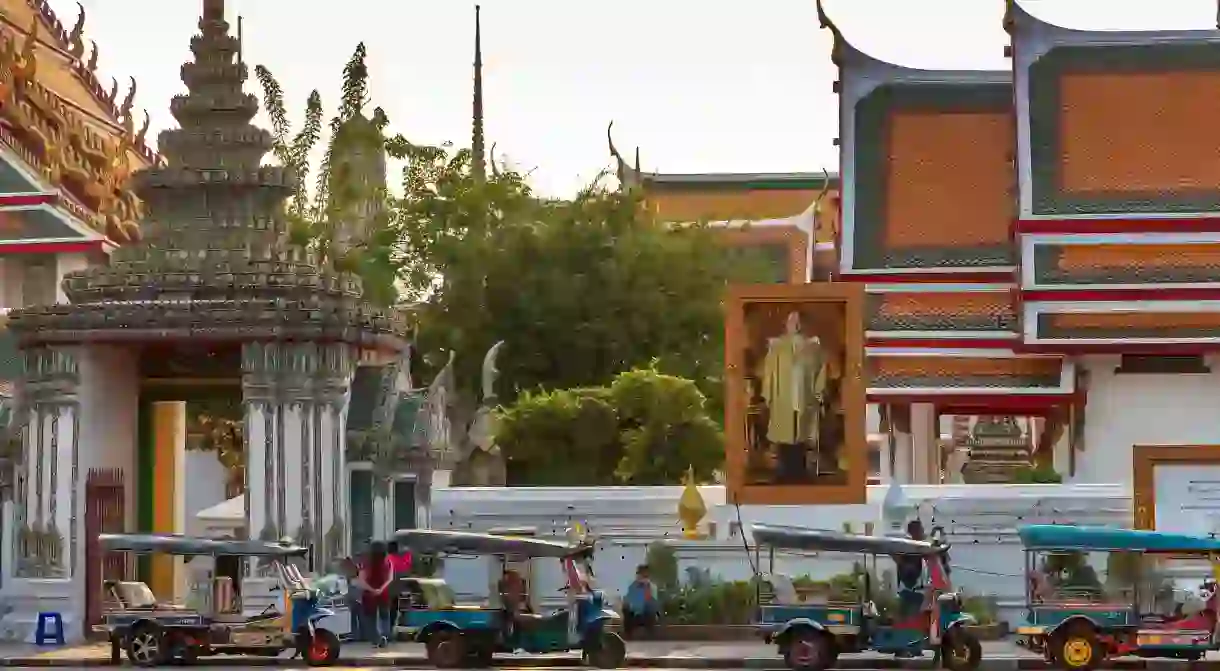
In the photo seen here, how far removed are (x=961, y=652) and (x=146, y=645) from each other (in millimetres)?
8217

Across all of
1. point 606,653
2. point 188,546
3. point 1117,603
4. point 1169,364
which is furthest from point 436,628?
point 1169,364

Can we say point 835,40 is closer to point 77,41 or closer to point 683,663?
point 683,663

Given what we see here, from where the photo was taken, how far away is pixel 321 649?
83.2ft

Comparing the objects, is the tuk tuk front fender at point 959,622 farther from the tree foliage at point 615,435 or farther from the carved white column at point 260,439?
the tree foliage at point 615,435

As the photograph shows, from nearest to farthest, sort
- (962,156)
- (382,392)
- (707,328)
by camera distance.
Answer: (382,392)
(962,156)
(707,328)

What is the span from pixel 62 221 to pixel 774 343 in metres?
24.4

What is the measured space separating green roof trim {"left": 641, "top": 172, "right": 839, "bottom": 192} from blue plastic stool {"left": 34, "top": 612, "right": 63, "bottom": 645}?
35481 millimetres

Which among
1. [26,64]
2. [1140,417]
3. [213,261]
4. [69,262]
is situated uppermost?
[26,64]

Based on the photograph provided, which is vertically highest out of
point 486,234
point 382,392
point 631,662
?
point 486,234

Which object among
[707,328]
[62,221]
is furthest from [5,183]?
[707,328]

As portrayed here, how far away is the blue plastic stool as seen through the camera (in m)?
27.7

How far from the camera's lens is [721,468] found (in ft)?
122

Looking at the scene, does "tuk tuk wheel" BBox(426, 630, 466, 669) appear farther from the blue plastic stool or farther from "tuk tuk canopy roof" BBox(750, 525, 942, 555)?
the blue plastic stool

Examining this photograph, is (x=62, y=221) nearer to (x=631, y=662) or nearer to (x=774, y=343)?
(x=774, y=343)
